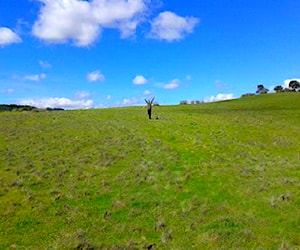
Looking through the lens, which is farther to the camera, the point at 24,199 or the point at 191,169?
the point at 191,169

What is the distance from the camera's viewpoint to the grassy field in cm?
1431

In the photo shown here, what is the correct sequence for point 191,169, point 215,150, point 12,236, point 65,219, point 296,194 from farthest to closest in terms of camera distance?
point 215,150, point 191,169, point 296,194, point 65,219, point 12,236

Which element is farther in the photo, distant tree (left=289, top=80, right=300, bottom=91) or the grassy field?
distant tree (left=289, top=80, right=300, bottom=91)

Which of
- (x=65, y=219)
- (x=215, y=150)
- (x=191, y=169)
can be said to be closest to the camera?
(x=65, y=219)

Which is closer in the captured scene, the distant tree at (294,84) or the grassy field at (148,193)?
the grassy field at (148,193)

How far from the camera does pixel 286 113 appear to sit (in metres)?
70.1

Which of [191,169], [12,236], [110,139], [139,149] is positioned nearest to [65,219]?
[12,236]

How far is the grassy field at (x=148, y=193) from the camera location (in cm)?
1431

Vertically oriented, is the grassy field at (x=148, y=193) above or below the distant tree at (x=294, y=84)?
below

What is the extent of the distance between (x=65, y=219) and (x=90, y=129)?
30197 millimetres

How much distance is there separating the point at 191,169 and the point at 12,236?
13.3 meters

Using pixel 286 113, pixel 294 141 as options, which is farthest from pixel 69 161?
pixel 286 113

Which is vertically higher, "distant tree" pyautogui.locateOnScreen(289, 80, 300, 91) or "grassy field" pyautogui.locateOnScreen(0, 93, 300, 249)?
"distant tree" pyautogui.locateOnScreen(289, 80, 300, 91)

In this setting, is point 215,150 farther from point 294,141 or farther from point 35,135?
point 35,135
